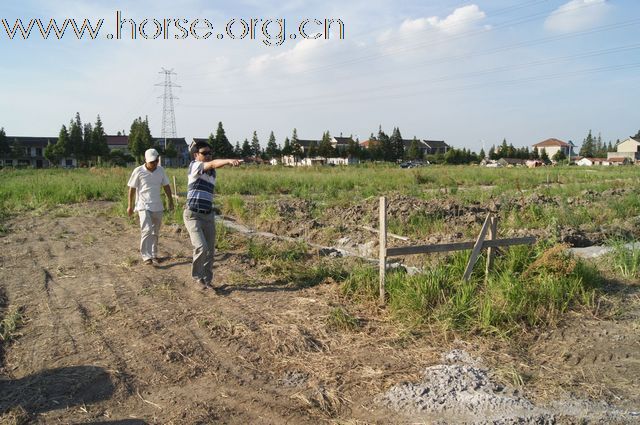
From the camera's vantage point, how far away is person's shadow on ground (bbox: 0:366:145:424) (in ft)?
10.5

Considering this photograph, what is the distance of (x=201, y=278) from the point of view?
5.50 metres

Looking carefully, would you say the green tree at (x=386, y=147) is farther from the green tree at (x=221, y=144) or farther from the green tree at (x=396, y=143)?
the green tree at (x=221, y=144)

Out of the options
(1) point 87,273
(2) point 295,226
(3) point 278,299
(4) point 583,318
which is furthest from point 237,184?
(4) point 583,318

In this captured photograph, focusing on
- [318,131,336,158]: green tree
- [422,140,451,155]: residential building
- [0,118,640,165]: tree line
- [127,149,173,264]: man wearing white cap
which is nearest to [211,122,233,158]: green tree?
[0,118,640,165]: tree line

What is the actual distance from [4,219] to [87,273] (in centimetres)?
669

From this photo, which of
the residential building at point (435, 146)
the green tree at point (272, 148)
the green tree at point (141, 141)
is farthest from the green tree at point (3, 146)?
the residential building at point (435, 146)

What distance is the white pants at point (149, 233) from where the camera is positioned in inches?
261

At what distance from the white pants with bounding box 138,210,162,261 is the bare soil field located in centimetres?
76

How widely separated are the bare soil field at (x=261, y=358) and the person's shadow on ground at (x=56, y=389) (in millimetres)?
A: 13

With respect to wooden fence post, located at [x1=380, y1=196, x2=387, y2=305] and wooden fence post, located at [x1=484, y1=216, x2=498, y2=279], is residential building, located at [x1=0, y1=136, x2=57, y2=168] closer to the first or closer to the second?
wooden fence post, located at [x1=380, y1=196, x2=387, y2=305]

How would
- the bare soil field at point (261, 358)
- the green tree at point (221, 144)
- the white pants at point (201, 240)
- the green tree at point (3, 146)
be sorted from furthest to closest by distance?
the green tree at point (3, 146), the green tree at point (221, 144), the white pants at point (201, 240), the bare soil field at point (261, 358)

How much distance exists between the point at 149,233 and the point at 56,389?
3.40 meters

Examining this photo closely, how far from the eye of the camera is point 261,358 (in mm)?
3918

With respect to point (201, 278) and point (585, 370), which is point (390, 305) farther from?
point (201, 278)
